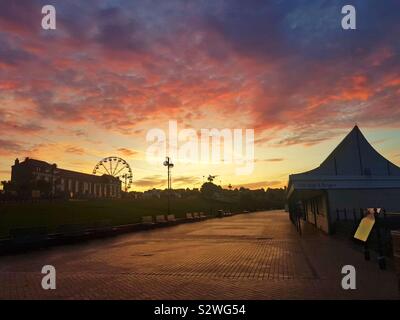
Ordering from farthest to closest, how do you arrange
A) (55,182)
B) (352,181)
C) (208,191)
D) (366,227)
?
(208,191)
(55,182)
(352,181)
(366,227)

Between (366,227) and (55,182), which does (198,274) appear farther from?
(55,182)

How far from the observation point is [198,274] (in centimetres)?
1080

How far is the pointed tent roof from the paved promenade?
10.5 meters

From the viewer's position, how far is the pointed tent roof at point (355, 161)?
26.4 meters

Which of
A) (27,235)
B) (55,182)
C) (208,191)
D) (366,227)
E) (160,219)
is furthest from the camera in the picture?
(208,191)

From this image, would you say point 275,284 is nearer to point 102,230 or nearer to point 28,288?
point 28,288

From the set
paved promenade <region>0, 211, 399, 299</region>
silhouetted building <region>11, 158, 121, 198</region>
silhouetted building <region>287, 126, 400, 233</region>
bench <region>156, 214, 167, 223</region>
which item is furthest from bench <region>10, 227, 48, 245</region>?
silhouetted building <region>11, 158, 121, 198</region>

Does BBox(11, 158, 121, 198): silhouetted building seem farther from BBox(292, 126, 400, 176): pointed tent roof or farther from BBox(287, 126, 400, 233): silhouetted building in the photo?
BBox(287, 126, 400, 233): silhouetted building

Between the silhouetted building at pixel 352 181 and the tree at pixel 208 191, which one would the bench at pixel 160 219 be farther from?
the tree at pixel 208 191

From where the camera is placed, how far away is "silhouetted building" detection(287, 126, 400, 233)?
22312 millimetres

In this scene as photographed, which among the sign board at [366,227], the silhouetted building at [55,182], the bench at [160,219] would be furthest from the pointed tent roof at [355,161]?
the silhouetted building at [55,182]

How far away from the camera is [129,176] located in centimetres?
9262

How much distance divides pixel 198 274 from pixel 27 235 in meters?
10.3

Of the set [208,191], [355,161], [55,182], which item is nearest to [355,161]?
[355,161]
